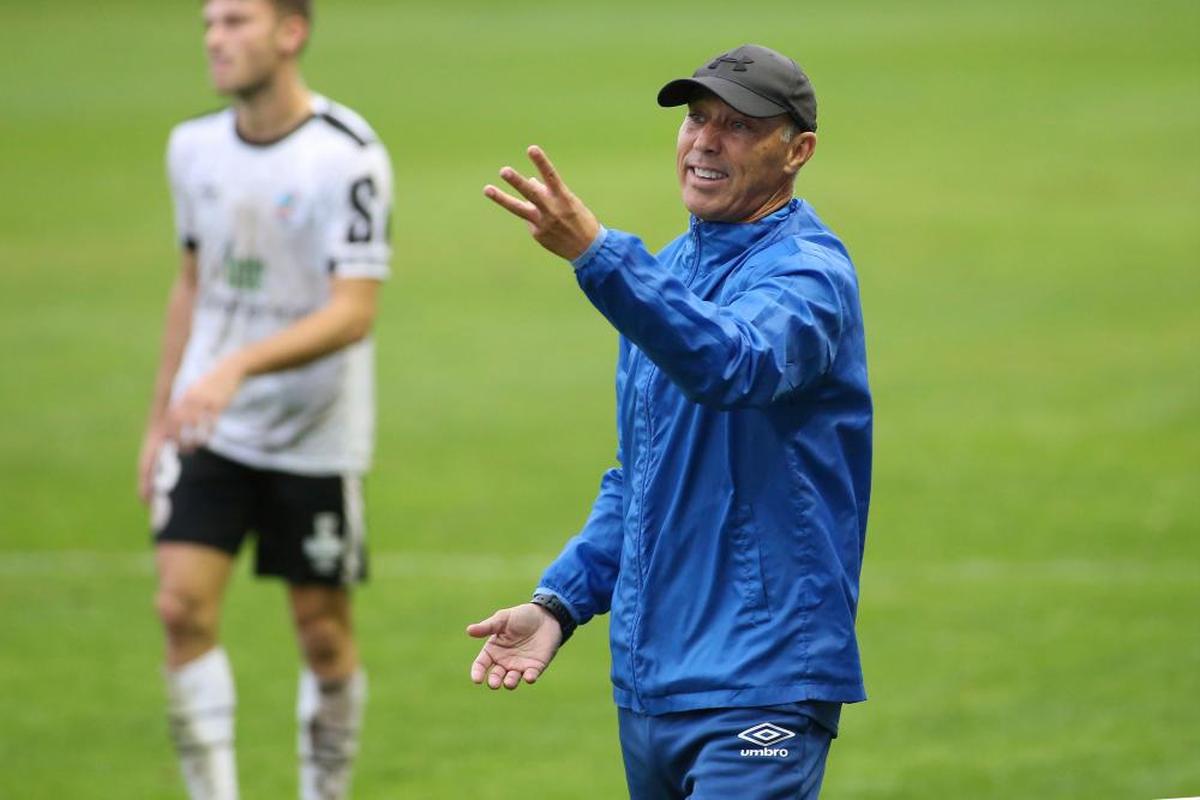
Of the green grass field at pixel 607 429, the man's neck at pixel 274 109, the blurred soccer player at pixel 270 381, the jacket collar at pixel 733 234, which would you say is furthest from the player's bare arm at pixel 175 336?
the jacket collar at pixel 733 234

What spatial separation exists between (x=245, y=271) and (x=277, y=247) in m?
0.13

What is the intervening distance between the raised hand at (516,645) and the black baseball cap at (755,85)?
3.75ft

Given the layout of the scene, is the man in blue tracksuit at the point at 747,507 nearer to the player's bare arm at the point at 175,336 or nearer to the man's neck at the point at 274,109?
the man's neck at the point at 274,109

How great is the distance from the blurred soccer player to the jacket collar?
2.57 meters

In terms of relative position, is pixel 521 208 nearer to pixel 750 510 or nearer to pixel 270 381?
pixel 750 510

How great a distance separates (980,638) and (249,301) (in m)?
4.06

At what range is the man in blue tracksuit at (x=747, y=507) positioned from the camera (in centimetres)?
452

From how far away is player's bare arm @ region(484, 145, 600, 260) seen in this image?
13.1 ft

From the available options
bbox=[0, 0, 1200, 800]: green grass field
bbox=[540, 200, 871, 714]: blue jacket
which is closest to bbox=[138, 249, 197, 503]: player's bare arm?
bbox=[0, 0, 1200, 800]: green grass field

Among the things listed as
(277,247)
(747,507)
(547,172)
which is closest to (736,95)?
(547,172)

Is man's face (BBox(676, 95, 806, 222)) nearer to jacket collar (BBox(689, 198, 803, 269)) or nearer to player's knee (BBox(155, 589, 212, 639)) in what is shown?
jacket collar (BBox(689, 198, 803, 269))

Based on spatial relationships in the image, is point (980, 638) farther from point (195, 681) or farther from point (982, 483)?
point (195, 681)

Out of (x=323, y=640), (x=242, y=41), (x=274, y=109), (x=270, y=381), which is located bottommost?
(x=323, y=640)

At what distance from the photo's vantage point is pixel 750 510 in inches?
178
